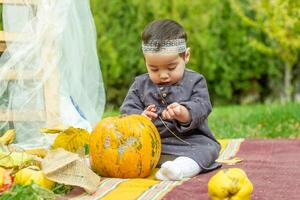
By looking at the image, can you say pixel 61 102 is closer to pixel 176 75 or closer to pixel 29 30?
pixel 29 30

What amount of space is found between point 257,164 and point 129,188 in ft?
3.27

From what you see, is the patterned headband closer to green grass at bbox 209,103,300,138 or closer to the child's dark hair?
the child's dark hair

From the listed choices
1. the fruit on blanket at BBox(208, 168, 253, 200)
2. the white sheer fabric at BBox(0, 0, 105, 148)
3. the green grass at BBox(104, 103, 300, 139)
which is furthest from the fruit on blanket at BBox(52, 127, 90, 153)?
the green grass at BBox(104, 103, 300, 139)

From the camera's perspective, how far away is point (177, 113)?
3.75m

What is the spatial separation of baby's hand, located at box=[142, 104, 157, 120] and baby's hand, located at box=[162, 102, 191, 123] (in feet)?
0.33

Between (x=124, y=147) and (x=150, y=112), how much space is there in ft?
1.02

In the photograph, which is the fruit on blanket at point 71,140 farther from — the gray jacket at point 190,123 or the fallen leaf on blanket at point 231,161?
the fallen leaf on blanket at point 231,161

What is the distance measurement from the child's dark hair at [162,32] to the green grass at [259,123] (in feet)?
7.26

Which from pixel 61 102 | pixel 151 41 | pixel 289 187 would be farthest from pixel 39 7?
pixel 289 187

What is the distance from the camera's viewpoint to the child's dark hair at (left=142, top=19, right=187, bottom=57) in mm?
3840

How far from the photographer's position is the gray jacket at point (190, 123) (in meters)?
3.88

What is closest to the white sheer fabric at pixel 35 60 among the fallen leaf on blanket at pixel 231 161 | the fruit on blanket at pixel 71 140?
the fruit on blanket at pixel 71 140

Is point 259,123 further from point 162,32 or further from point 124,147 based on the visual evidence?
point 124,147

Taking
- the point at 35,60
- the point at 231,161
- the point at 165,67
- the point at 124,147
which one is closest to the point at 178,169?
the point at 124,147
